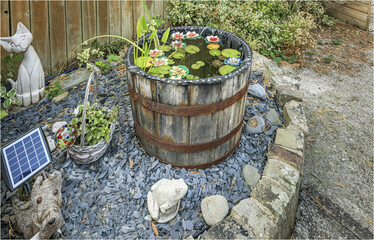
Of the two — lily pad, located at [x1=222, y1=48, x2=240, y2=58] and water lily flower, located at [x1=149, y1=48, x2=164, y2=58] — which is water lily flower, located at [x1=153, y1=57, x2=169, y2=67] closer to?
water lily flower, located at [x1=149, y1=48, x2=164, y2=58]

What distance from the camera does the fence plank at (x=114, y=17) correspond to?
354 cm

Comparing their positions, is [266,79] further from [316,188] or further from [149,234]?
[149,234]

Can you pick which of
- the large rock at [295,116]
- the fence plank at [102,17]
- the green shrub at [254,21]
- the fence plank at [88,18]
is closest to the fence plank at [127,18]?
the fence plank at [102,17]

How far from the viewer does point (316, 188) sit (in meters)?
2.74

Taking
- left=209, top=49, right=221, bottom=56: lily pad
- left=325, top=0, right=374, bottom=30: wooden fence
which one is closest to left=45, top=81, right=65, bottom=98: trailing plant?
left=209, top=49, right=221, bottom=56: lily pad

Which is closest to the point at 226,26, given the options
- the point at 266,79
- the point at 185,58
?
the point at 266,79

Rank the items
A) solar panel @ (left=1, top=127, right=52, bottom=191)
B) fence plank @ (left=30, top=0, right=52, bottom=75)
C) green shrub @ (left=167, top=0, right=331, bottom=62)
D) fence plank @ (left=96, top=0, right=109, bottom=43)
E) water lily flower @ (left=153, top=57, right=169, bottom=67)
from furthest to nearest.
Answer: green shrub @ (left=167, top=0, right=331, bottom=62) < fence plank @ (left=96, top=0, right=109, bottom=43) < fence plank @ (left=30, top=0, right=52, bottom=75) < water lily flower @ (left=153, top=57, right=169, bottom=67) < solar panel @ (left=1, top=127, right=52, bottom=191)

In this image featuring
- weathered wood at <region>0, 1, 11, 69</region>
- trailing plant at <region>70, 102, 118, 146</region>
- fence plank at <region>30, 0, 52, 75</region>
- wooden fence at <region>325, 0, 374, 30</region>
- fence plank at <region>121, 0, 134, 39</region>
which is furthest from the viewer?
wooden fence at <region>325, 0, 374, 30</region>

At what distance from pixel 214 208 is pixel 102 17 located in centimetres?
265

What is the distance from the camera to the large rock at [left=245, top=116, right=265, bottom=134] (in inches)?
108

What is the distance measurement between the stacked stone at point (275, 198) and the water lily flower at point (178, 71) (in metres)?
0.97

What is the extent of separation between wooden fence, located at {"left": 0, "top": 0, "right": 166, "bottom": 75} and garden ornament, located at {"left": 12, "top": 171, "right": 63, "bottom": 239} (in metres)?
1.70

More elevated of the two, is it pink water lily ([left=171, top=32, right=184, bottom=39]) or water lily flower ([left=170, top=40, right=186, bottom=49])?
pink water lily ([left=171, top=32, right=184, bottom=39])

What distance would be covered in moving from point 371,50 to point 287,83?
10.1 feet
